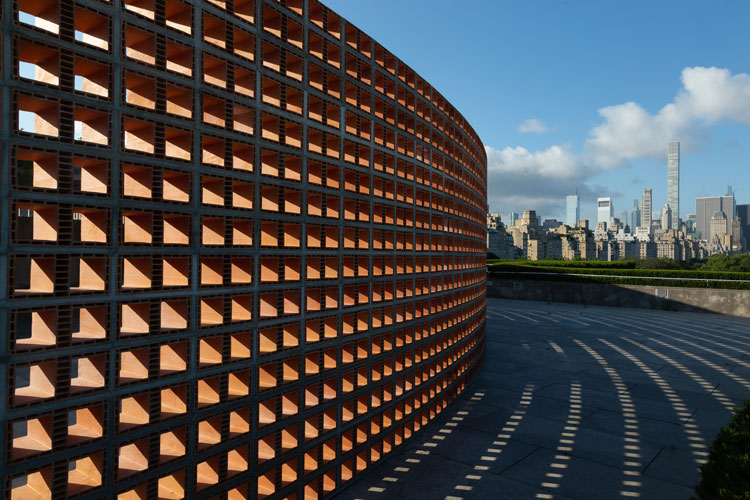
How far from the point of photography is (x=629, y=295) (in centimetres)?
5219

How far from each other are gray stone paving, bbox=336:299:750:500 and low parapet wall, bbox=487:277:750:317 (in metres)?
17.5

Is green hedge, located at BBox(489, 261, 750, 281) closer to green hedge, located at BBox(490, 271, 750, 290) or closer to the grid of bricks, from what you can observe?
green hedge, located at BBox(490, 271, 750, 290)

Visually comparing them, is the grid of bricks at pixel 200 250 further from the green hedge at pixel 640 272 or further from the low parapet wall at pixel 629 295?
the green hedge at pixel 640 272

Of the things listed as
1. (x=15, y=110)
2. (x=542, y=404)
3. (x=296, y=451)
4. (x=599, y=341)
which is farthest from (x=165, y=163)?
(x=599, y=341)

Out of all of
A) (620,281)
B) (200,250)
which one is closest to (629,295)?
(620,281)

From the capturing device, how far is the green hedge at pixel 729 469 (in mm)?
7270

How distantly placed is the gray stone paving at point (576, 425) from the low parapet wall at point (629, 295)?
17.5 meters

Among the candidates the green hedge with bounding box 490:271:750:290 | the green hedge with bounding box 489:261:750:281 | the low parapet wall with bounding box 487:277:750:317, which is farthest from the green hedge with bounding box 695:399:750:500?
the green hedge with bounding box 489:261:750:281

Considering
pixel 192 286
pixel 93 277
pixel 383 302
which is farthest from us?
pixel 383 302

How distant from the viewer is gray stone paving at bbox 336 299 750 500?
39.9 feet

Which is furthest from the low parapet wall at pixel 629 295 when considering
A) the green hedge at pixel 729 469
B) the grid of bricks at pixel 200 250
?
the grid of bricks at pixel 200 250

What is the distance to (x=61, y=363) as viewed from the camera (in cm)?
674

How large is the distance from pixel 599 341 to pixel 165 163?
32034 mm

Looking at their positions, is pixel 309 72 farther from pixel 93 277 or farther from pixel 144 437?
pixel 144 437
